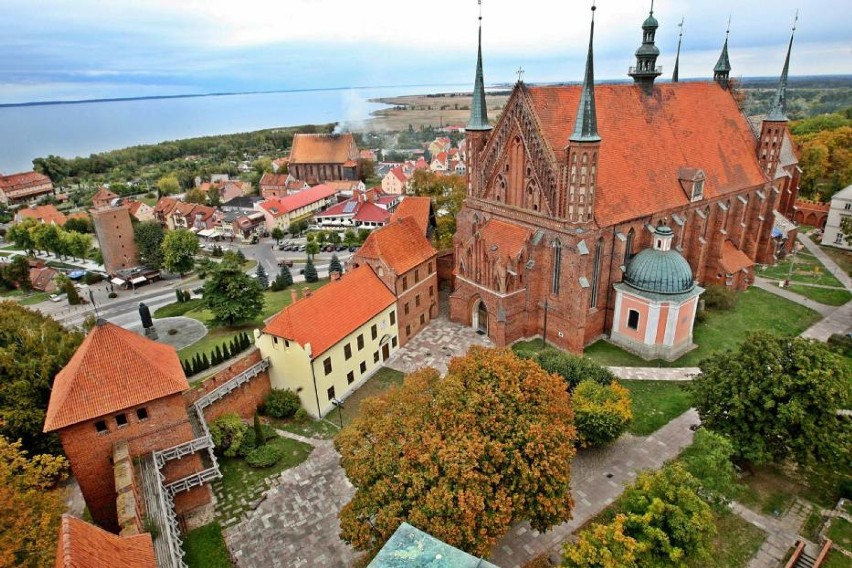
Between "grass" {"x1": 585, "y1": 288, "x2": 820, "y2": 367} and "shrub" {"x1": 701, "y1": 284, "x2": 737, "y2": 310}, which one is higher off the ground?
"shrub" {"x1": 701, "y1": 284, "x2": 737, "y2": 310}

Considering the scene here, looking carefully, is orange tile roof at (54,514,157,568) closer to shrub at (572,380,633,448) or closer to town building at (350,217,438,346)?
shrub at (572,380,633,448)

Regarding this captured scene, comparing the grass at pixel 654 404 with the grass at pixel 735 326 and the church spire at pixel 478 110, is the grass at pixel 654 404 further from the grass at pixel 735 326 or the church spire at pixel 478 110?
the church spire at pixel 478 110

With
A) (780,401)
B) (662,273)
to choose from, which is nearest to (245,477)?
(780,401)

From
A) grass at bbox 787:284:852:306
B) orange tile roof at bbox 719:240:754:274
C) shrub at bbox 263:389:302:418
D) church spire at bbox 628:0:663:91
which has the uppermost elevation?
church spire at bbox 628:0:663:91

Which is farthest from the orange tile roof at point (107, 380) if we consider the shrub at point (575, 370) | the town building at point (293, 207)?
the town building at point (293, 207)

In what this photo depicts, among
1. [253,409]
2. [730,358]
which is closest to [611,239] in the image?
[730,358]

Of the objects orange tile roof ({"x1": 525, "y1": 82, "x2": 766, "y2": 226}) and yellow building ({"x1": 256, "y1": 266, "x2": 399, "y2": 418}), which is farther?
orange tile roof ({"x1": 525, "y1": 82, "x2": 766, "y2": 226})

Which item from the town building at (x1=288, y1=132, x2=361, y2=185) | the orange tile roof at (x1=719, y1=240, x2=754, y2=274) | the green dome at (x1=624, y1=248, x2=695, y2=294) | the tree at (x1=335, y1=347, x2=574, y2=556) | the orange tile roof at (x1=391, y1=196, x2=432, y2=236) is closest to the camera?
the tree at (x1=335, y1=347, x2=574, y2=556)

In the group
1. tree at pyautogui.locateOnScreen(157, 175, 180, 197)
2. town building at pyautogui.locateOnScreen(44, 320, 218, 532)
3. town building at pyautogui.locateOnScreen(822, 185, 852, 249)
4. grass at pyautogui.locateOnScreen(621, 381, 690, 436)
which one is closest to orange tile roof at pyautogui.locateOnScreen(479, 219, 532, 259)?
grass at pyautogui.locateOnScreen(621, 381, 690, 436)
